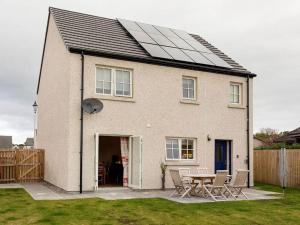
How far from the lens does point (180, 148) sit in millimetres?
18281

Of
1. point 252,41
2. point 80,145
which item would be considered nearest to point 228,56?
point 252,41

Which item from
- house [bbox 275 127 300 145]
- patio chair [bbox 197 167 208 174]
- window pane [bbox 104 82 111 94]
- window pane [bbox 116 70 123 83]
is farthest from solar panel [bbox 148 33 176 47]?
house [bbox 275 127 300 145]

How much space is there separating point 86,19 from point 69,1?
2.24m

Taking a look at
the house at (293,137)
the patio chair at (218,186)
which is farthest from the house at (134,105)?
the house at (293,137)

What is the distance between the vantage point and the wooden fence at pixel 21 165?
19.9 meters

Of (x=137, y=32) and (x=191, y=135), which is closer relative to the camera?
(x=191, y=135)

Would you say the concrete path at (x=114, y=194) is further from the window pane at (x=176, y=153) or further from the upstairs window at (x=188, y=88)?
the upstairs window at (x=188, y=88)

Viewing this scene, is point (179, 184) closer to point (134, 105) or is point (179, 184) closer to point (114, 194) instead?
point (114, 194)

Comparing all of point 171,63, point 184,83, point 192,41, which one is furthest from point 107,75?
point 192,41

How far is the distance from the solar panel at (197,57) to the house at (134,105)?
0.08 m

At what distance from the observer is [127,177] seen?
685 inches

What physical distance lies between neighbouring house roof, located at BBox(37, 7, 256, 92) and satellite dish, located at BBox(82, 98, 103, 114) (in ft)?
6.46

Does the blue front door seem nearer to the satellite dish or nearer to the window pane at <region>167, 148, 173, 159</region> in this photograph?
the window pane at <region>167, 148, 173, 159</region>

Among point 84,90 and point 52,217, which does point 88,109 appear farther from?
point 52,217
